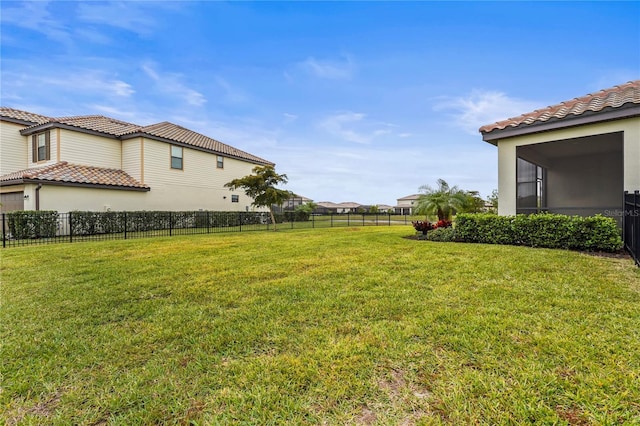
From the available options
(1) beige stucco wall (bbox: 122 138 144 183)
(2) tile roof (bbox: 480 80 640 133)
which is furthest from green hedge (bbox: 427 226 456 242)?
(1) beige stucco wall (bbox: 122 138 144 183)

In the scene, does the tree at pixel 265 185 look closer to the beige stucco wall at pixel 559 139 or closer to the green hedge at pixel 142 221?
the green hedge at pixel 142 221

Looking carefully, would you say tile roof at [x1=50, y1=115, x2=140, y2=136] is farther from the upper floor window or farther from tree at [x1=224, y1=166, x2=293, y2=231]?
tree at [x1=224, y1=166, x2=293, y2=231]

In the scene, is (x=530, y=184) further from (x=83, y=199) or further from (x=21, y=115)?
(x=21, y=115)

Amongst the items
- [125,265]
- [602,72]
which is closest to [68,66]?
[125,265]

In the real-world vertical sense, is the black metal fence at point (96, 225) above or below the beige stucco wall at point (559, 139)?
below

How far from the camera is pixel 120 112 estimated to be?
65.9ft

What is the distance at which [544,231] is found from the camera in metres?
7.20

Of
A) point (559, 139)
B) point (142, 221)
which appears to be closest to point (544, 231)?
point (559, 139)

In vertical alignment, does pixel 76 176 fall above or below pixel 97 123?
below

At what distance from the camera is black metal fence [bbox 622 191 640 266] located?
515 centimetres

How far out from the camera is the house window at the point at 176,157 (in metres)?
18.8

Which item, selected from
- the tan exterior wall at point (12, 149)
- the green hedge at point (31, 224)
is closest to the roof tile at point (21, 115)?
the tan exterior wall at point (12, 149)

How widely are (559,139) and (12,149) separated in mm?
24888

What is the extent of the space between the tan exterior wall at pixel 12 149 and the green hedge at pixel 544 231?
2251 cm
